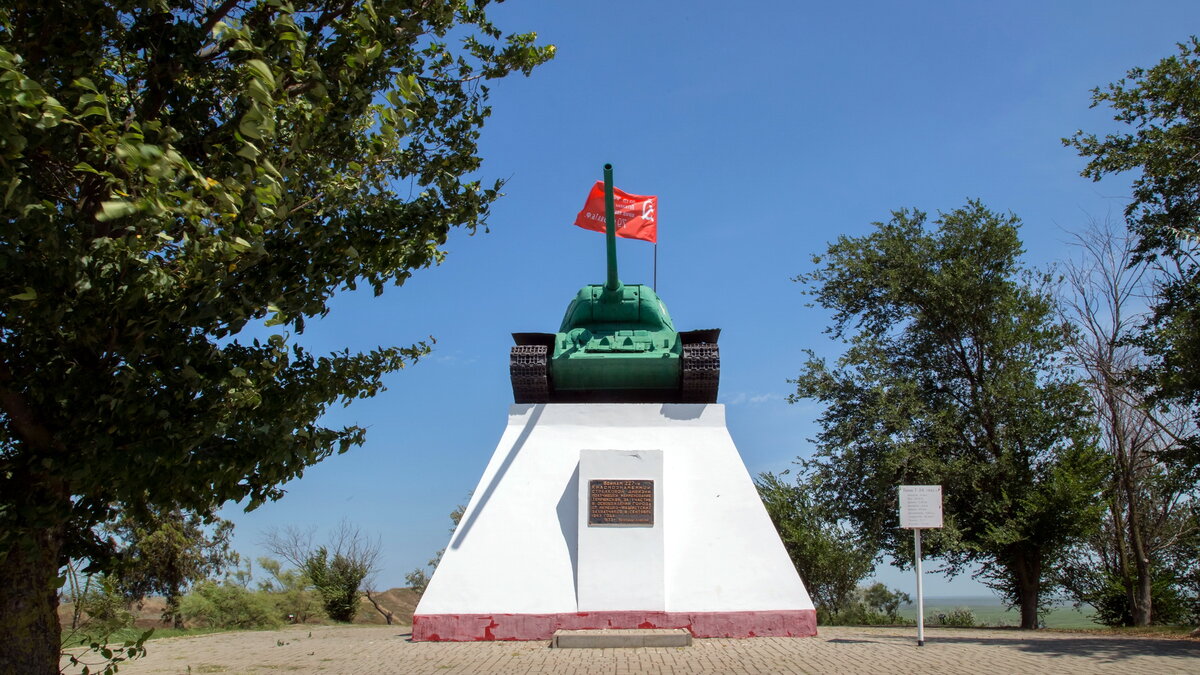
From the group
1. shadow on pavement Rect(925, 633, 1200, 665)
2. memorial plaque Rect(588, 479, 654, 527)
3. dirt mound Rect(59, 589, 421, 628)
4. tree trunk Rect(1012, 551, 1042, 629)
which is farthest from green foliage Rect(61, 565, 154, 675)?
tree trunk Rect(1012, 551, 1042, 629)

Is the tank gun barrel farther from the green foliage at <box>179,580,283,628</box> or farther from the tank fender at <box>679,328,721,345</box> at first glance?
the green foliage at <box>179,580,283,628</box>

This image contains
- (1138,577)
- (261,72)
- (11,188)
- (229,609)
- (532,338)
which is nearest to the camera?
(11,188)

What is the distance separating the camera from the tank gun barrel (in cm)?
1045

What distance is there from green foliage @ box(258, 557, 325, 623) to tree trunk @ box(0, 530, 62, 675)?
10.8 m

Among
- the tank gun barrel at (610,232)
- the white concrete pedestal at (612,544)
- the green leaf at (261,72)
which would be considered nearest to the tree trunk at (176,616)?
the white concrete pedestal at (612,544)

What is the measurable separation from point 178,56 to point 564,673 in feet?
16.7

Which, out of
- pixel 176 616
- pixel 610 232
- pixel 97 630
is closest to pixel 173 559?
pixel 176 616

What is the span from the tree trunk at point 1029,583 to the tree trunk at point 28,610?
51.0 ft

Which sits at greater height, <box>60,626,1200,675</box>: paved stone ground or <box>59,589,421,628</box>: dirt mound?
<box>60,626,1200,675</box>: paved stone ground

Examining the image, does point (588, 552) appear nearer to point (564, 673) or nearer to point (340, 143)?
point (564, 673)

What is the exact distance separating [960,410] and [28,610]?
1588 cm

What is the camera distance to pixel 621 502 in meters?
9.72

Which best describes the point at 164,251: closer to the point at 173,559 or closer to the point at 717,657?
the point at 717,657

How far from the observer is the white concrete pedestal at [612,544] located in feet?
30.5
